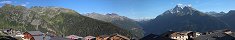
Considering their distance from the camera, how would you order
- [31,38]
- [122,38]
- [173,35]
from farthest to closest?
[31,38] < [173,35] < [122,38]

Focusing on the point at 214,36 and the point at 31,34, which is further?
the point at 31,34

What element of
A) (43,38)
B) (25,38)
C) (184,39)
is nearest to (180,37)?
(184,39)

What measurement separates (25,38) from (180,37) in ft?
161

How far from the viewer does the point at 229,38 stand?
12475 cm

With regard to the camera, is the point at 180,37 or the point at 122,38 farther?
the point at 180,37

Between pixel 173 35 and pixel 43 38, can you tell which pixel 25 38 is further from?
pixel 173 35

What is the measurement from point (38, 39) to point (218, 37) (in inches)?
2055

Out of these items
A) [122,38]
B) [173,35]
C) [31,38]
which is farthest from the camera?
[31,38]

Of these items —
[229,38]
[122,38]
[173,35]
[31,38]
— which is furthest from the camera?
[31,38]

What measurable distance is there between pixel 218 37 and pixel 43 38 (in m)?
50.6

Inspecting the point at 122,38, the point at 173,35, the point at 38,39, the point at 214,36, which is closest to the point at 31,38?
the point at 38,39

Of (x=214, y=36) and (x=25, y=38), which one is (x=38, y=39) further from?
(x=214, y=36)

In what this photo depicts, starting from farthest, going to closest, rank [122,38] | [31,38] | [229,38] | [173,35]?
[31,38] → [173,35] → [229,38] → [122,38]

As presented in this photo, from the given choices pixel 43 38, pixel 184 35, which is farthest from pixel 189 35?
pixel 43 38
